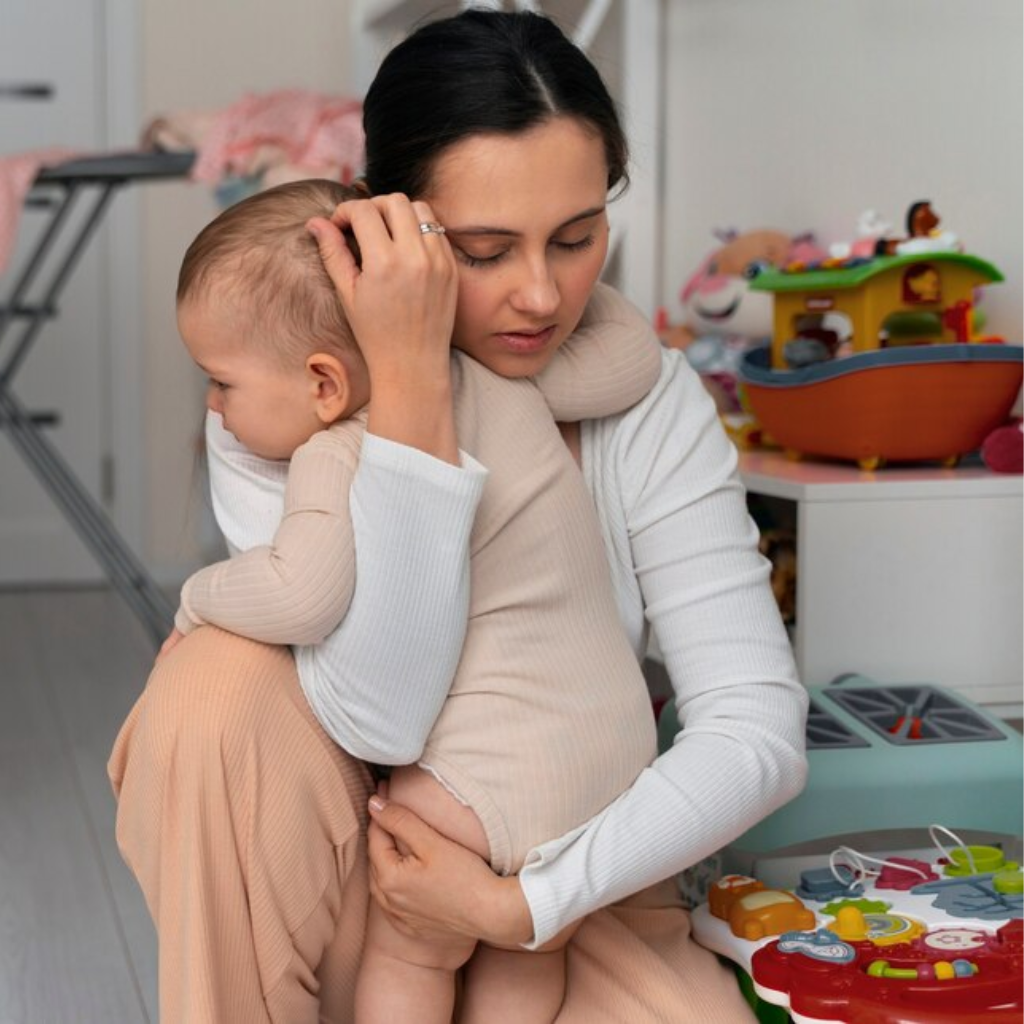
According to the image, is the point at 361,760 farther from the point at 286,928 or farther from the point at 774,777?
the point at 774,777

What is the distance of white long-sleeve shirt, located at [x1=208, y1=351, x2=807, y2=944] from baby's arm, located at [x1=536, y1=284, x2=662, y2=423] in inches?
1.2

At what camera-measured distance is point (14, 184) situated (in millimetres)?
2510

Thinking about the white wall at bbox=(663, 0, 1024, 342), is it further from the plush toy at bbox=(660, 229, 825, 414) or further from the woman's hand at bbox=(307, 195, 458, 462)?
the woman's hand at bbox=(307, 195, 458, 462)

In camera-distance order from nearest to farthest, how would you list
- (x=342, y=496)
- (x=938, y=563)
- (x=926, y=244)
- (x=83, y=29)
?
(x=342, y=496), (x=938, y=563), (x=926, y=244), (x=83, y=29)

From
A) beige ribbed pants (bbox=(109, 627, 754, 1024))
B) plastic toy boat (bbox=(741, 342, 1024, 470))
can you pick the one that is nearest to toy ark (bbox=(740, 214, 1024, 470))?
plastic toy boat (bbox=(741, 342, 1024, 470))

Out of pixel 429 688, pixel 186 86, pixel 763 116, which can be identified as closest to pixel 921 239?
pixel 763 116

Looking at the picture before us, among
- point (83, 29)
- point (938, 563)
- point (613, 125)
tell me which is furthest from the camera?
point (83, 29)

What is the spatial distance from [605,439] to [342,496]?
27cm

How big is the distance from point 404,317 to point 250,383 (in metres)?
0.13

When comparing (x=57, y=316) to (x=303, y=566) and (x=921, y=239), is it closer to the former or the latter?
(x=921, y=239)

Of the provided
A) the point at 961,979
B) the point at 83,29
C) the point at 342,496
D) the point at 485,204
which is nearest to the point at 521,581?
the point at 342,496

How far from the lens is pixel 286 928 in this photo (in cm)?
112

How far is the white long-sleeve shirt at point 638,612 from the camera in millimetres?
1054

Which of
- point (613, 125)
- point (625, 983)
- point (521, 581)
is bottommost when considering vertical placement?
point (625, 983)
